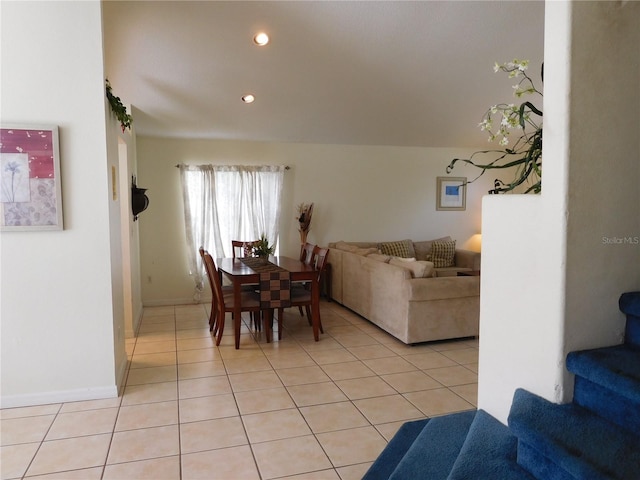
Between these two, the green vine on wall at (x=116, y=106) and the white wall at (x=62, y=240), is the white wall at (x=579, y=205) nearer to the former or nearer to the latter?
the white wall at (x=62, y=240)

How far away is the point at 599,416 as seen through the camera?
1.47 m

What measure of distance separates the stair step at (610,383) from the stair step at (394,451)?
3.34ft

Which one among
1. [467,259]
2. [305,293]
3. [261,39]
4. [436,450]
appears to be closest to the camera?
[436,450]

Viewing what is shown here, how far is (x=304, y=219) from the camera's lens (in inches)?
253

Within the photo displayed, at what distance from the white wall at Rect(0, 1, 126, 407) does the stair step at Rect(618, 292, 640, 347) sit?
3.02 metres

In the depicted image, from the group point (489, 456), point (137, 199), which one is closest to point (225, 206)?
point (137, 199)

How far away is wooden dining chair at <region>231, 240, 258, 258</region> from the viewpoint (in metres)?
5.18

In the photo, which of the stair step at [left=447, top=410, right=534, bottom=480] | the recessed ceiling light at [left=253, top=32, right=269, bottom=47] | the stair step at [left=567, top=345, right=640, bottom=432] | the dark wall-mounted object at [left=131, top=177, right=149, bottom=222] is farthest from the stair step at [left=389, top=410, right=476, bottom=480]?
the dark wall-mounted object at [left=131, top=177, right=149, bottom=222]

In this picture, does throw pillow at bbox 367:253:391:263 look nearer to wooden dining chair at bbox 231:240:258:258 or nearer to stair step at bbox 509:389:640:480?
wooden dining chair at bbox 231:240:258:258

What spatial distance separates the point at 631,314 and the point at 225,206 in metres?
5.24

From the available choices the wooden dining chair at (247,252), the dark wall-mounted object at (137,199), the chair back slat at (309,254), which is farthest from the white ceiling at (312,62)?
the chair back slat at (309,254)

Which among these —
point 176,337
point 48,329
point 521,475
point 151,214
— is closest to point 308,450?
point 521,475

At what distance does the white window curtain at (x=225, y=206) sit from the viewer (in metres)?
6.03

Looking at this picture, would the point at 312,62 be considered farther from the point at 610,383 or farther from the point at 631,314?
the point at 610,383
